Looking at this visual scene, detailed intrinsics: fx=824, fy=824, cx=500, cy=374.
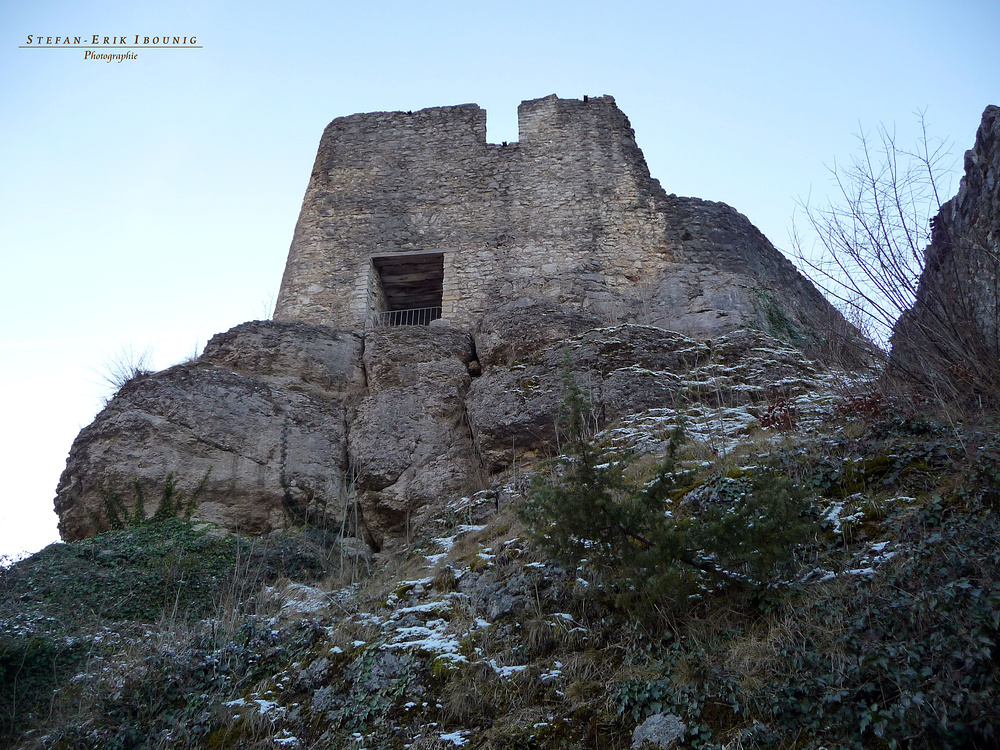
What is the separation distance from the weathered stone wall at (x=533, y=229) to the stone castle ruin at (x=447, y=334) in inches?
1.2

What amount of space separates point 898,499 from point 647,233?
268 inches

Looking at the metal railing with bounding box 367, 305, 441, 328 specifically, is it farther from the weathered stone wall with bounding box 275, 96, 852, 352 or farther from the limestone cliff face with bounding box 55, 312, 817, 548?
the limestone cliff face with bounding box 55, 312, 817, 548

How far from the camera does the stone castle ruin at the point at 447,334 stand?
827 cm

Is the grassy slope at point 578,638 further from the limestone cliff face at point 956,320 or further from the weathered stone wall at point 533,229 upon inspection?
the weathered stone wall at point 533,229

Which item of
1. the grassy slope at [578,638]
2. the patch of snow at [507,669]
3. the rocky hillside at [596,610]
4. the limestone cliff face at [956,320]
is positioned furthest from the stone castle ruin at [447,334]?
the patch of snow at [507,669]

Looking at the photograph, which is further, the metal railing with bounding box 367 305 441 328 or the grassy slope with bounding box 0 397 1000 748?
the metal railing with bounding box 367 305 441 328

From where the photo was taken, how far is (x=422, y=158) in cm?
1223

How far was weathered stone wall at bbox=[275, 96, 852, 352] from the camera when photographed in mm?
10461

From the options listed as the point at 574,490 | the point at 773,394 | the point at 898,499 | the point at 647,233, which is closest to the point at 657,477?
the point at 574,490

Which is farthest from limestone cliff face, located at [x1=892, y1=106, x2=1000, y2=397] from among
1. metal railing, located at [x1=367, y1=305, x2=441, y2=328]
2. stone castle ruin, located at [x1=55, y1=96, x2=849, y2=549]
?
metal railing, located at [x1=367, y1=305, x2=441, y2=328]

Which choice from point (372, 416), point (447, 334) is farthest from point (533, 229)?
point (372, 416)

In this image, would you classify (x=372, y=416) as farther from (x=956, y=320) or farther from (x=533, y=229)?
(x=956, y=320)

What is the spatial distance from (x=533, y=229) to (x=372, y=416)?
379 centimetres

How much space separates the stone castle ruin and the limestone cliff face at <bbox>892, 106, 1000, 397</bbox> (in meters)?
1.05
